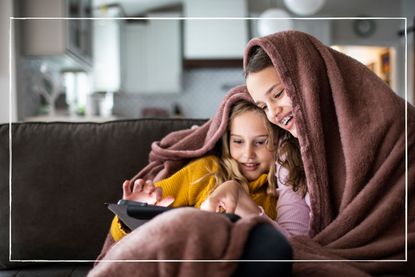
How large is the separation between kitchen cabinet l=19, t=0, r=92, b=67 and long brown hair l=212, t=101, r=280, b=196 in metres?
0.32

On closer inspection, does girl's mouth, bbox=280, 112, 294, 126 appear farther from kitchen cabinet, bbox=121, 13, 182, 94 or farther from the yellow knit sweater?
kitchen cabinet, bbox=121, 13, 182, 94

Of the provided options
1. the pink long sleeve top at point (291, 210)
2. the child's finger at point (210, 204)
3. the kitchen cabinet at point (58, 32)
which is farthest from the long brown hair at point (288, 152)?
the kitchen cabinet at point (58, 32)

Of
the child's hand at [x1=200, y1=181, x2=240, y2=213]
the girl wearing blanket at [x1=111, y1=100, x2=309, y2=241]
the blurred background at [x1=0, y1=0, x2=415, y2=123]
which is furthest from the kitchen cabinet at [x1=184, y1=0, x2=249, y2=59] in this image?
the child's hand at [x1=200, y1=181, x2=240, y2=213]

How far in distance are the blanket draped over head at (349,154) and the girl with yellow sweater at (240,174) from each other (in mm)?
57

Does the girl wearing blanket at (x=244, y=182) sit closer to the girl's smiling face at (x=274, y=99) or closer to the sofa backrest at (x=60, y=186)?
the girl's smiling face at (x=274, y=99)

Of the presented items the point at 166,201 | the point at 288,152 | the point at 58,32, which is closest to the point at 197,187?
the point at 166,201

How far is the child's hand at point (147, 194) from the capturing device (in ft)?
2.51

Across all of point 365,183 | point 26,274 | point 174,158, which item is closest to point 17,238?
point 26,274

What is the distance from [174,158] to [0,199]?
339 millimetres

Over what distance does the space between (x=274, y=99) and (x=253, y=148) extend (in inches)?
3.2

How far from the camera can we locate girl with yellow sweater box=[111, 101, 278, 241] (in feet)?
2.45

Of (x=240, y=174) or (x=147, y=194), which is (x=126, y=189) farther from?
(x=240, y=174)

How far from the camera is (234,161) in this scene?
764mm

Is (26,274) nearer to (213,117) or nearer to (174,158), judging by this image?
(174,158)
